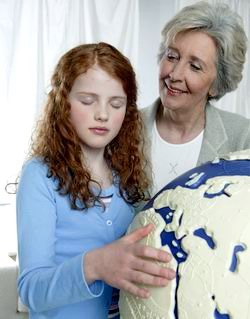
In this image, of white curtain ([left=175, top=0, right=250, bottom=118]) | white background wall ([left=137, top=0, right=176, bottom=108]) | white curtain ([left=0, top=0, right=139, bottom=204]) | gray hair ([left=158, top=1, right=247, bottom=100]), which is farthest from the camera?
white curtain ([left=175, top=0, right=250, bottom=118])

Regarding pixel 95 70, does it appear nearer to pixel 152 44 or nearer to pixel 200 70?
pixel 200 70

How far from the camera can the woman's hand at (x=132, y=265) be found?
0.74m

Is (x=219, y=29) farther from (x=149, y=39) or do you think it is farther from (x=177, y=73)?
(x=149, y=39)

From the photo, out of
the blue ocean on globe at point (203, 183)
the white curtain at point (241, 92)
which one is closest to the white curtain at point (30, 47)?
the white curtain at point (241, 92)

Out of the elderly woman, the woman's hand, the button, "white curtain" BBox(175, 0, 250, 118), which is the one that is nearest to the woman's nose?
the elderly woman

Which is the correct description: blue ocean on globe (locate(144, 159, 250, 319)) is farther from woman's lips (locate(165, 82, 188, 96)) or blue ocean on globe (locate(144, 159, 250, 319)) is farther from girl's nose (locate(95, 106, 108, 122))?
woman's lips (locate(165, 82, 188, 96))

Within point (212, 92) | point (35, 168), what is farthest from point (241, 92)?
point (35, 168)

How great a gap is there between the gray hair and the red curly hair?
33 cm

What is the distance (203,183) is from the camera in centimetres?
84

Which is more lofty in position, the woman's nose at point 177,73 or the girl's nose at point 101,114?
the woman's nose at point 177,73

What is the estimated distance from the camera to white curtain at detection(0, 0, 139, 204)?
2797mm

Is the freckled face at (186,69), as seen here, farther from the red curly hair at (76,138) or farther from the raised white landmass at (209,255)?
the raised white landmass at (209,255)

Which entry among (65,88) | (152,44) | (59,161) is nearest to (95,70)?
(65,88)

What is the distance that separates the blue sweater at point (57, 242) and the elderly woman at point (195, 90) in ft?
1.29
